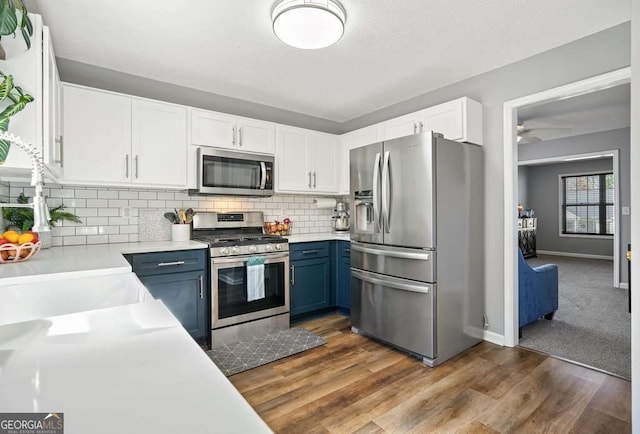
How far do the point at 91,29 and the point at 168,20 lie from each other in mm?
607

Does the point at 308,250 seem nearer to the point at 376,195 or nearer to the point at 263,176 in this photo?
the point at 263,176

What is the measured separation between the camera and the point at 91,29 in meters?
2.28

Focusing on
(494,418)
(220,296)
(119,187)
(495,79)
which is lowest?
(494,418)

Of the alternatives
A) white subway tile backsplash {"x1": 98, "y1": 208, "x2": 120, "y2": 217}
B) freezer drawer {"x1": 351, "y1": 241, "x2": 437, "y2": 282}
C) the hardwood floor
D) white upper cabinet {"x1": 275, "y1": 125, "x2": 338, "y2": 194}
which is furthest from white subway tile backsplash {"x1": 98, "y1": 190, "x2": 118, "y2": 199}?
freezer drawer {"x1": 351, "y1": 241, "x2": 437, "y2": 282}

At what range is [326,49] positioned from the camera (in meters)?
2.56

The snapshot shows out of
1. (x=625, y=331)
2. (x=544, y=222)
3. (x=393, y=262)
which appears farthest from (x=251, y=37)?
(x=544, y=222)

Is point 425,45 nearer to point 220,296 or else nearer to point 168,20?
point 168,20

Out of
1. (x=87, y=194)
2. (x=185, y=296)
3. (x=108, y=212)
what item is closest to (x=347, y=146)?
(x=185, y=296)

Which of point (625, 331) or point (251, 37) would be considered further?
point (625, 331)

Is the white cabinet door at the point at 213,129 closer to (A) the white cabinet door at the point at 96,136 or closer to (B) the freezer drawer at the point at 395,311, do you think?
(A) the white cabinet door at the point at 96,136

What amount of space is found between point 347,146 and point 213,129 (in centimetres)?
164

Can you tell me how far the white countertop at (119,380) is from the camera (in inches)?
17.1

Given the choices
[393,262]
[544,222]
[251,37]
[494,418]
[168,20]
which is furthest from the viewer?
[544,222]

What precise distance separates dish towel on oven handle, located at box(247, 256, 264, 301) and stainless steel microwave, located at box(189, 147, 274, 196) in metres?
0.73
